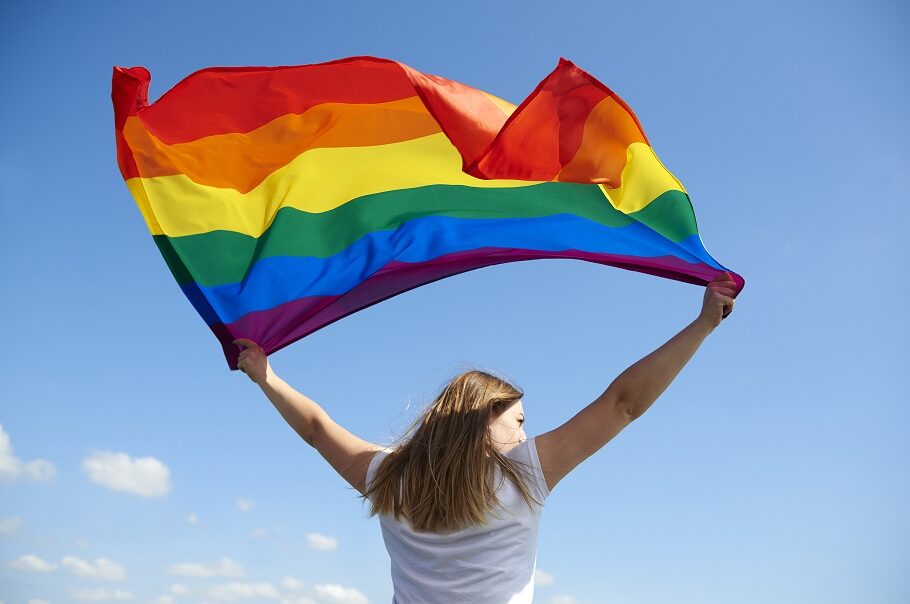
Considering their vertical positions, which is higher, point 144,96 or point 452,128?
point 144,96

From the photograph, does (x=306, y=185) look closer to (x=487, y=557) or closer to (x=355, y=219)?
(x=355, y=219)

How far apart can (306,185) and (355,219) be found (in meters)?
0.47

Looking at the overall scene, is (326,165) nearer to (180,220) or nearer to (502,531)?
(180,220)

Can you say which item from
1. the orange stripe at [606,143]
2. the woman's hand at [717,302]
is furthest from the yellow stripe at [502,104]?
the woman's hand at [717,302]

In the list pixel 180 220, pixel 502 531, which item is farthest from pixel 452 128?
pixel 502 531

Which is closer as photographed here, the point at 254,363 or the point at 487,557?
the point at 487,557

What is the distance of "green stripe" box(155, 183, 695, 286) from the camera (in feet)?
16.6

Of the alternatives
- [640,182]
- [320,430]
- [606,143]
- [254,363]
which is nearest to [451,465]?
[320,430]

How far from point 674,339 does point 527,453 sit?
791 mm

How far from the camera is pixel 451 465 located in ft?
10.8

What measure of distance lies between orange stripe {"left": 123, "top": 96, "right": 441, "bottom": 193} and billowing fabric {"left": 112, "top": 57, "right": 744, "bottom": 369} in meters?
0.01

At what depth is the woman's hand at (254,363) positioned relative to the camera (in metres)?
4.40

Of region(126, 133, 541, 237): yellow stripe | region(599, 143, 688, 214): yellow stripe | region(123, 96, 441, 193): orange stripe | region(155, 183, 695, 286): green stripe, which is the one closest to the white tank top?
region(599, 143, 688, 214): yellow stripe

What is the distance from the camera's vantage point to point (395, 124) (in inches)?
236
